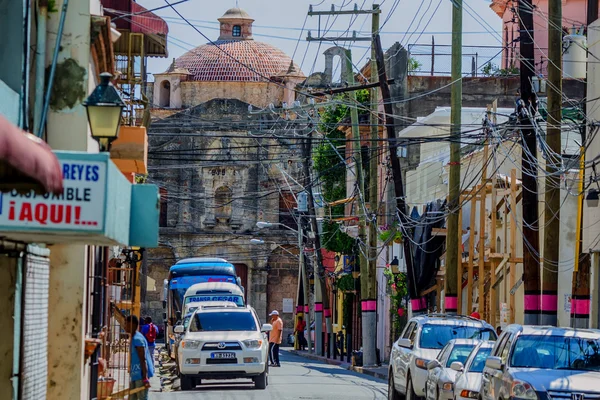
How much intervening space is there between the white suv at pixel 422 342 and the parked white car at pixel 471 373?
2.23 m

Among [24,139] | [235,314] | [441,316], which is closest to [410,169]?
[235,314]

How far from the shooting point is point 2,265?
14305 mm

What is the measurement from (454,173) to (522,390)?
653 inches

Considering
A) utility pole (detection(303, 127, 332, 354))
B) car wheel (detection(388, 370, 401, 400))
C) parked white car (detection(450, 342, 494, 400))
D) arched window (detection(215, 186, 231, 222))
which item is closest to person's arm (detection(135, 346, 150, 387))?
parked white car (detection(450, 342, 494, 400))

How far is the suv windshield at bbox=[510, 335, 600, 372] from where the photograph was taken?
1662 cm

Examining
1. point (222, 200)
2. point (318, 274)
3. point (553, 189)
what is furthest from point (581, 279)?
point (222, 200)

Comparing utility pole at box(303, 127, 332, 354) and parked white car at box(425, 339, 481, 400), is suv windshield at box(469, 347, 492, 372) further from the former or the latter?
utility pole at box(303, 127, 332, 354)

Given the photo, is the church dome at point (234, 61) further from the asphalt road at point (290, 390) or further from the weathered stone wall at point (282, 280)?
the asphalt road at point (290, 390)

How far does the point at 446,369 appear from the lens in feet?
67.3

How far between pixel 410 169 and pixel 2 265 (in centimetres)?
3982

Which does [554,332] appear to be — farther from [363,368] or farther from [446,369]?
[363,368]

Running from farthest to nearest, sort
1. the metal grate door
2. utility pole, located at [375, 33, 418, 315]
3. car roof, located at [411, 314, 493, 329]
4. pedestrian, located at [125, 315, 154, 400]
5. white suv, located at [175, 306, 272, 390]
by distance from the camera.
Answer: utility pole, located at [375, 33, 418, 315] → white suv, located at [175, 306, 272, 390] → car roof, located at [411, 314, 493, 329] → pedestrian, located at [125, 315, 154, 400] → the metal grate door

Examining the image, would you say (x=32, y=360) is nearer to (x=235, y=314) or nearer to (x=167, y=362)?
(x=235, y=314)

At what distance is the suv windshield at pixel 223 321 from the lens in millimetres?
28417
